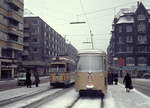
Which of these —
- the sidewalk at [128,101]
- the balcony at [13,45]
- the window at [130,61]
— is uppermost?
the balcony at [13,45]

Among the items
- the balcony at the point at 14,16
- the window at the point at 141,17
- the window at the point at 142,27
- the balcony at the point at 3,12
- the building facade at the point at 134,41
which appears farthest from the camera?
the window at the point at 141,17

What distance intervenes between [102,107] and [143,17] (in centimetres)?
6090

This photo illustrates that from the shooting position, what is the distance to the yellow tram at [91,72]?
614 inches

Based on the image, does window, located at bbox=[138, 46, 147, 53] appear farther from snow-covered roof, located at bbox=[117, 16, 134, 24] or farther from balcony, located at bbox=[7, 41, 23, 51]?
balcony, located at bbox=[7, 41, 23, 51]

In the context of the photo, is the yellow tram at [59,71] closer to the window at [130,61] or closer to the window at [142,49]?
the window at [130,61]

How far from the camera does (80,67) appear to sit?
16.1m

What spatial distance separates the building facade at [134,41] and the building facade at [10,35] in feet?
92.1

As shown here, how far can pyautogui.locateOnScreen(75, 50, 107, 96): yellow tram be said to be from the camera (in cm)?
1559

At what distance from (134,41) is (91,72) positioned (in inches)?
2143

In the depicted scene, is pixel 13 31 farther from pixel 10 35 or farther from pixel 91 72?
pixel 91 72

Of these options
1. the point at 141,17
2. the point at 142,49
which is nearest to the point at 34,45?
the point at 142,49

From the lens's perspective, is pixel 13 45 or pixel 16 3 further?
pixel 16 3

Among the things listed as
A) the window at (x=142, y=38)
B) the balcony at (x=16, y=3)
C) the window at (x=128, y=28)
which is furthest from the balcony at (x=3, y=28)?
the window at (x=142, y=38)

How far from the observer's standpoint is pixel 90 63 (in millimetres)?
15977
